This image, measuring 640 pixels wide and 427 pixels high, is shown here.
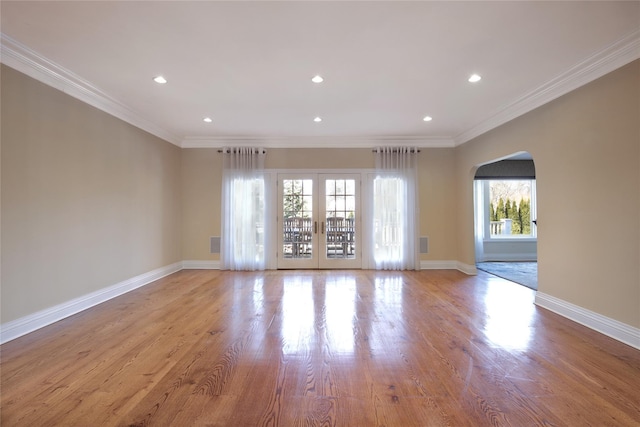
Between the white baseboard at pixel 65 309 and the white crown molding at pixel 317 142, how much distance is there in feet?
9.14

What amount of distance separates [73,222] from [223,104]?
2396mm

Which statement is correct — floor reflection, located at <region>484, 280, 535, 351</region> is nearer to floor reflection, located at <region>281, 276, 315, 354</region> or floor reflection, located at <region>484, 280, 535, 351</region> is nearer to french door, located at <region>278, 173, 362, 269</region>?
floor reflection, located at <region>281, 276, 315, 354</region>

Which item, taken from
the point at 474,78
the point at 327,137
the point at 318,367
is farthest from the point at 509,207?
the point at 318,367

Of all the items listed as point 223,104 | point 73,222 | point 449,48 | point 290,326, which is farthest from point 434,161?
point 73,222

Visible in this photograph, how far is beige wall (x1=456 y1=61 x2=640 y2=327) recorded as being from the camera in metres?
2.61

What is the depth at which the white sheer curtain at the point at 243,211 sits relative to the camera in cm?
583

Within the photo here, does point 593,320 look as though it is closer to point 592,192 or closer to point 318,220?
point 592,192

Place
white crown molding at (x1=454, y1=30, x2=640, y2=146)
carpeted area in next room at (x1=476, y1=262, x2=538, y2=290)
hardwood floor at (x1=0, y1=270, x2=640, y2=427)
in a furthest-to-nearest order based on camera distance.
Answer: carpeted area in next room at (x1=476, y1=262, x2=538, y2=290)
white crown molding at (x1=454, y1=30, x2=640, y2=146)
hardwood floor at (x1=0, y1=270, x2=640, y2=427)

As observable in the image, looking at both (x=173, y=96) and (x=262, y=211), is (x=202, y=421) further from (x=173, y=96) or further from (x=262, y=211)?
(x=262, y=211)

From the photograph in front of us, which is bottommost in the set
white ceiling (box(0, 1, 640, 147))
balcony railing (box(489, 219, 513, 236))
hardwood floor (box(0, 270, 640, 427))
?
hardwood floor (box(0, 270, 640, 427))

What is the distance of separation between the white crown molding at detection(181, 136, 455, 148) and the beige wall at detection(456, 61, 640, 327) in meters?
2.01

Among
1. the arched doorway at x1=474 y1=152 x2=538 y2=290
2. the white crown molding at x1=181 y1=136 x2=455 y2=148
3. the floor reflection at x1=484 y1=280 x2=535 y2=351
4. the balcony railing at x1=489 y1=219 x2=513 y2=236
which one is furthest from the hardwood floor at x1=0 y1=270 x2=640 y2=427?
the balcony railing at x1=489 y1=219 x2=513 y2=236

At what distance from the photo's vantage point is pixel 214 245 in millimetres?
5980

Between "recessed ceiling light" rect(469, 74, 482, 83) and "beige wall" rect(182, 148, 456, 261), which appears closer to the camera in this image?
"recessed ceiling light" rect(469, 74, 482, 83)
